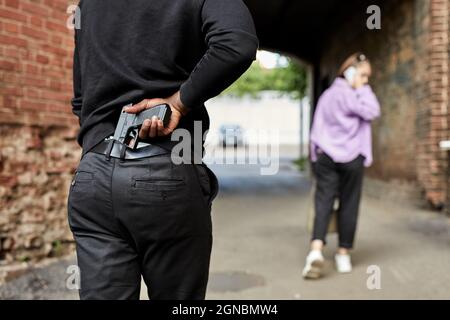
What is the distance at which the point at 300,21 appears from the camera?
1438 cm

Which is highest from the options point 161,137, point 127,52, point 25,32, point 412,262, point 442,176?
point 25,32

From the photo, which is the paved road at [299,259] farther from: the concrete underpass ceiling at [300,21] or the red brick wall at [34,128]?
the concrete underpass ceiling at [300,21]

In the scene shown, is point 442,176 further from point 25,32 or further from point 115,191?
point 115,191

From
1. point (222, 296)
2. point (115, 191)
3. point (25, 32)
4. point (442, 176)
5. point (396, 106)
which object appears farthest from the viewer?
point (396, 106)

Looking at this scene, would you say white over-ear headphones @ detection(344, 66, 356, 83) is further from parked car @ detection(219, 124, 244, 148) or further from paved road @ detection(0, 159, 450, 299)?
paved road @ detection(0, 159, 450, 299)

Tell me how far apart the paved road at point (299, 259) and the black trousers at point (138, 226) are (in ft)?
7.35

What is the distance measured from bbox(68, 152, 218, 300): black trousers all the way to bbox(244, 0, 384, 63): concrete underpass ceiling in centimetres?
924

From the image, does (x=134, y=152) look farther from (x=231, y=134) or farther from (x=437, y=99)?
(x=437, y=99)

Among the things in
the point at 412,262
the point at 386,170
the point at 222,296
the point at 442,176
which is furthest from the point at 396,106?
the point at 222,296

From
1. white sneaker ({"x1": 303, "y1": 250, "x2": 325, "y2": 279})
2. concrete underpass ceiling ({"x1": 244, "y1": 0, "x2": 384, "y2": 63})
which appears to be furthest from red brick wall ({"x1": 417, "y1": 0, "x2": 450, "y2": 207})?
white sneaker ({"x1": 303, "y1": 250, "x2": 325, "y2": 279})

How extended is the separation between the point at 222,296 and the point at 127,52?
2581 mm

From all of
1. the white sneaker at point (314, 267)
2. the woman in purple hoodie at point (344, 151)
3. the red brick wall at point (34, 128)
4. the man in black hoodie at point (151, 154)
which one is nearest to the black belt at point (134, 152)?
the man in black hoodie at point (151, 154)

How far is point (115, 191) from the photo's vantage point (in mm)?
1682

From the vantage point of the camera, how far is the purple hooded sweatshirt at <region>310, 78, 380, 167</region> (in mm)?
4523
